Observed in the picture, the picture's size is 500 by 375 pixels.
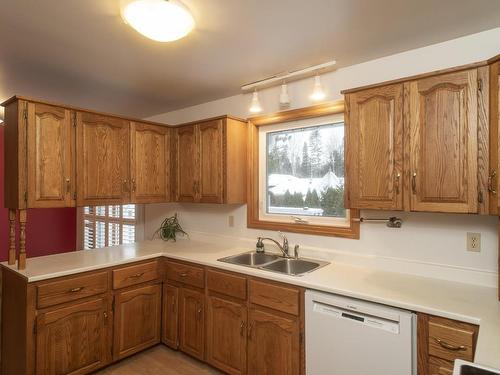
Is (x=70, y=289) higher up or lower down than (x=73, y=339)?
higher up

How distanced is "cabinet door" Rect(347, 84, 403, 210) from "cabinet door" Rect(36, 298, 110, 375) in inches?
81.8

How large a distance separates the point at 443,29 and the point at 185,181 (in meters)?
2.36

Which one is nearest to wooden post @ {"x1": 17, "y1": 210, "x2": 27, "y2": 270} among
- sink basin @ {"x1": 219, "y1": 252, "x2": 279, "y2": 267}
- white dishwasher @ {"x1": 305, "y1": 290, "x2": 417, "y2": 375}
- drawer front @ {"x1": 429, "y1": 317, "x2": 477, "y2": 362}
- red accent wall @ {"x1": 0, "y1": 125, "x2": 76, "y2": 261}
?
sink basin @ {"x1": 219, "y1": 252, "x2": 279, "y2": 267}

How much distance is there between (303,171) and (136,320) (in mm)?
1912

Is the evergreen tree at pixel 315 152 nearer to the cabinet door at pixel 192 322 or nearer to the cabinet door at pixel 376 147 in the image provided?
the cabinet door at pixel 376 147

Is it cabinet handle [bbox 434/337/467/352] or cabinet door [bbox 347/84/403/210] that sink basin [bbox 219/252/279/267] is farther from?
cabinet handle [bbox 434/337/467/352]

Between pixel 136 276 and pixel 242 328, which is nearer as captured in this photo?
A: pixel 242 328

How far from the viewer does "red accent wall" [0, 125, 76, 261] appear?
16.4 ft

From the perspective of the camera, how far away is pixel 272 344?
203 centimetres

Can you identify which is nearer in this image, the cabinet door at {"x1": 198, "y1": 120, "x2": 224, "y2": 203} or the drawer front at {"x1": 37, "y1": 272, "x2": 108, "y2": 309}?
the drawer front at {"x1": 37, "y1": 272, "x2": 108, "y2": 309}

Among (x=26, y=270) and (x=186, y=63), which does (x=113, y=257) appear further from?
(x=186, y=63)

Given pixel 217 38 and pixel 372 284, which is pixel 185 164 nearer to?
pixel 217 38

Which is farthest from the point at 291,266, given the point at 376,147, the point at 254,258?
the point at 376,147

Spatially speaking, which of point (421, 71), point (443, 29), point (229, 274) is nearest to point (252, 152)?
point (229, 274)
